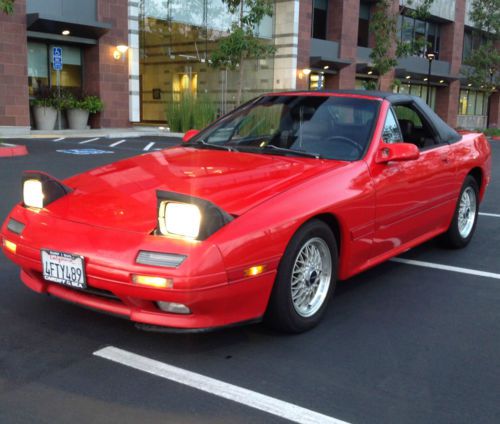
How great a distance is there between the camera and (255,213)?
325cm

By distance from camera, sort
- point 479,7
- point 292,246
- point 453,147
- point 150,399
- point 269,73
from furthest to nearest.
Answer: point 479,7, point 269,73, point 453,147, point 292,246, point 150,399

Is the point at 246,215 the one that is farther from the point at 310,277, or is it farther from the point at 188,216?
the point at 310,277

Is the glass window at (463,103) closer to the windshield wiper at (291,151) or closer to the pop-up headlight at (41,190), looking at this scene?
the windshield wiper at (291,151)

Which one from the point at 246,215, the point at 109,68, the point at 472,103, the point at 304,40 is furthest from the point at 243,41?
the point at 472,103

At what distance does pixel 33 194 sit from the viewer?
3.76 metres

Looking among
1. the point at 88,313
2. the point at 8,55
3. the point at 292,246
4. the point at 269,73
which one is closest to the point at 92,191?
the point at 88,313

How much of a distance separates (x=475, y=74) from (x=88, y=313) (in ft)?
120

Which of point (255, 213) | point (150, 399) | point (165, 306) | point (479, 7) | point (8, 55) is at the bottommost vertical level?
point (150, 399)

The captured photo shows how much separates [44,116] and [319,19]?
50.5ft

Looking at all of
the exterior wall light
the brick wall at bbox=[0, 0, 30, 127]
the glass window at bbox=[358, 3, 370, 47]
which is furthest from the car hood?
the glass window at bbox=[358, 3, 370, 47]

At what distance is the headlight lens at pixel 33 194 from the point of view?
3.72m

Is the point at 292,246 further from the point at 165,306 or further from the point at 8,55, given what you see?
the point at 8,55

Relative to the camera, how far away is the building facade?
1900cm

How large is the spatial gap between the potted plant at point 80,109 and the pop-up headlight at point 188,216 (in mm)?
18101
